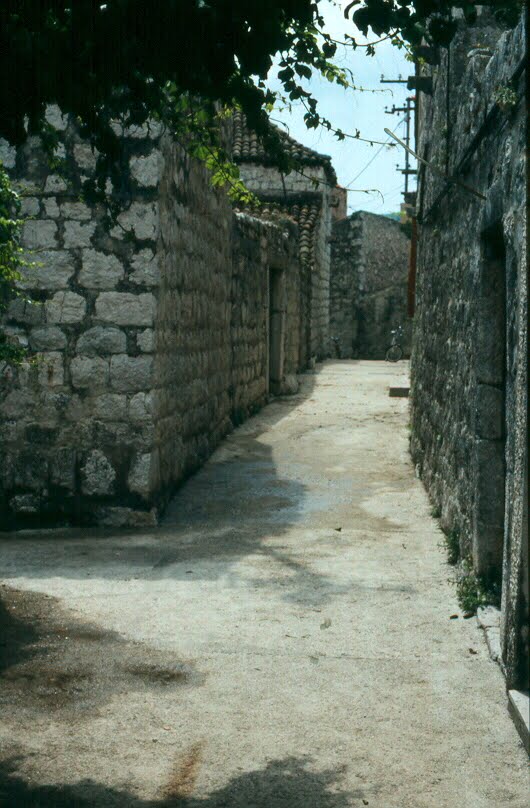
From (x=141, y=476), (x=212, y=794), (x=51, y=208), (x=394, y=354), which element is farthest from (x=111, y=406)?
(x=394, y=354)

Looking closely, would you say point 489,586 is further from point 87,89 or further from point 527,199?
point 87,89

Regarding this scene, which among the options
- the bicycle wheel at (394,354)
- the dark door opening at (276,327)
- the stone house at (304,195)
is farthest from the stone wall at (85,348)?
the bicycle wheel at (394,354)

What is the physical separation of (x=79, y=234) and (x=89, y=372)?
946 mm

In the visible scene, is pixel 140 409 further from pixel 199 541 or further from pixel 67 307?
pixel 199 541

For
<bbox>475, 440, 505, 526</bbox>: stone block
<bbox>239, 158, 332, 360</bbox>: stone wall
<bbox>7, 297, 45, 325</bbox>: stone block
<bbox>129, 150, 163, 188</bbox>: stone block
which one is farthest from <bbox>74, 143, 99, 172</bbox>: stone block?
<bbox>239, 158, 332, 360</bbox>: stone wall

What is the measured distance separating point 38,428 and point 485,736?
13.5 feet

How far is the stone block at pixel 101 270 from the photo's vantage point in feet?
21.5

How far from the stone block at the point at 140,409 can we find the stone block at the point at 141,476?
0.23 m

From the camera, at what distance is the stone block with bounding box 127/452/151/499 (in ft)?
21.6

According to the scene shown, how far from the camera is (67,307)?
21.7 ft

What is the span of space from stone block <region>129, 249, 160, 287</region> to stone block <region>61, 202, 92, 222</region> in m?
0.45

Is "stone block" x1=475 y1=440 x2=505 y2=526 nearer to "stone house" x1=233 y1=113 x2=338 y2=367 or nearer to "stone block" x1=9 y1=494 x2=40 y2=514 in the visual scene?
"stone block" x1=9 y1=494 x2=40 y2=514

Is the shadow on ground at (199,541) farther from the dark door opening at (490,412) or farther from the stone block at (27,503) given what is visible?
the dark door opening at (490,412)

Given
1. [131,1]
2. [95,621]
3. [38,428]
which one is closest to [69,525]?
[38,428]
